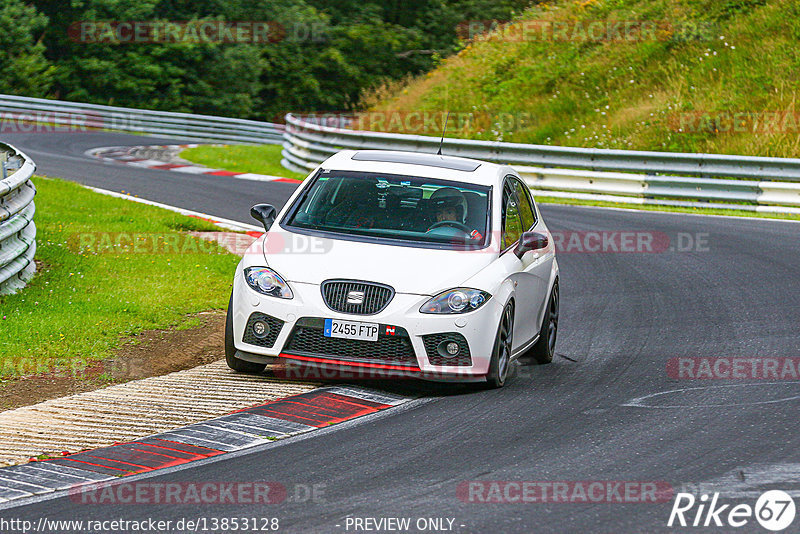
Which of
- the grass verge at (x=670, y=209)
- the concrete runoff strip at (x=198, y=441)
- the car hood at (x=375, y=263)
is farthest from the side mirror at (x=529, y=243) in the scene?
the grass verge at (x=670, y=209)

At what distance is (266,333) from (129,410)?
45.1 inches

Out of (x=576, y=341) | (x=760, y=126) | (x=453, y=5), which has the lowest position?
(x=576, y=341)

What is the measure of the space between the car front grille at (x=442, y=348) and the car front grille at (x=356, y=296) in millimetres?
406

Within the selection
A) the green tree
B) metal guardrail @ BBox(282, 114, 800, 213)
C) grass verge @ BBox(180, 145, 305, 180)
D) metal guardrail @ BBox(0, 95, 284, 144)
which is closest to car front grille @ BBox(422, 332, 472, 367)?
metal guardrail @ BBox(282, 114, 800, 213)

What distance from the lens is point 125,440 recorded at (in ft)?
22.1

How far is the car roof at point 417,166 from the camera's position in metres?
9.23

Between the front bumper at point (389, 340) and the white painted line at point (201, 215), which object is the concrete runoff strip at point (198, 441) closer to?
the front bumper at point (389, 340)

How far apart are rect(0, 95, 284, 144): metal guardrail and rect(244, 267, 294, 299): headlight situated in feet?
96.9

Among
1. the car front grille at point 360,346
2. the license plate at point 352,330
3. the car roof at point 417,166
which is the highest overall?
the car roof at point 417,166

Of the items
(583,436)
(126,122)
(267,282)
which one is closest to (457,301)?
(267,282)

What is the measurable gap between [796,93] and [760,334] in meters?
17.7

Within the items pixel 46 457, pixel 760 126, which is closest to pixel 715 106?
pixel 760 126

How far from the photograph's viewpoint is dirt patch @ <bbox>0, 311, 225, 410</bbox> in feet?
26.1

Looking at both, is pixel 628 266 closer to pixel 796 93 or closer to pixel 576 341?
pixel 576 341
